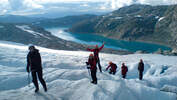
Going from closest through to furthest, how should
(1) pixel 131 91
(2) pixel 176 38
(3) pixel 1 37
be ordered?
1. (1) pixel 131 91
2. (3) pixel 1 37
3. (2) pixel 176 38

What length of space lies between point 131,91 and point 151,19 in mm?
198920

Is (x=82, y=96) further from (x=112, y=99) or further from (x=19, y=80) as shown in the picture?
(x=19, y=80)

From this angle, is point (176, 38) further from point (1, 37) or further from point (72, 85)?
point (72, 85)

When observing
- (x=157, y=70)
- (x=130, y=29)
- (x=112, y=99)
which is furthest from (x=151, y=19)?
(x=112, y=99)

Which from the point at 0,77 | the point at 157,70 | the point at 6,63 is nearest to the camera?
the point at 0,77

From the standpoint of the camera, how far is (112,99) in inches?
317

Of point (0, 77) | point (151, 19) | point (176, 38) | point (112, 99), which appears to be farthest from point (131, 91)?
point (151, 19)

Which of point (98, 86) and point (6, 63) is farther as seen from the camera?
point (6, 63)

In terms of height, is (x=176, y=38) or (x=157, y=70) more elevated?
(x=157, y=70)

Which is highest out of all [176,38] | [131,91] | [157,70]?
[131,91]

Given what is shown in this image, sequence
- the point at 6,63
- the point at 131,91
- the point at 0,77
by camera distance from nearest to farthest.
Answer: the point at 131,91
the point at 0,77
the point at 6,63

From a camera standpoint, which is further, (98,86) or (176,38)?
(176,38)

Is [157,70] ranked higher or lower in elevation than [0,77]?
lower

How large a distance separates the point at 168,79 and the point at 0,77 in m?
→ 11.6
